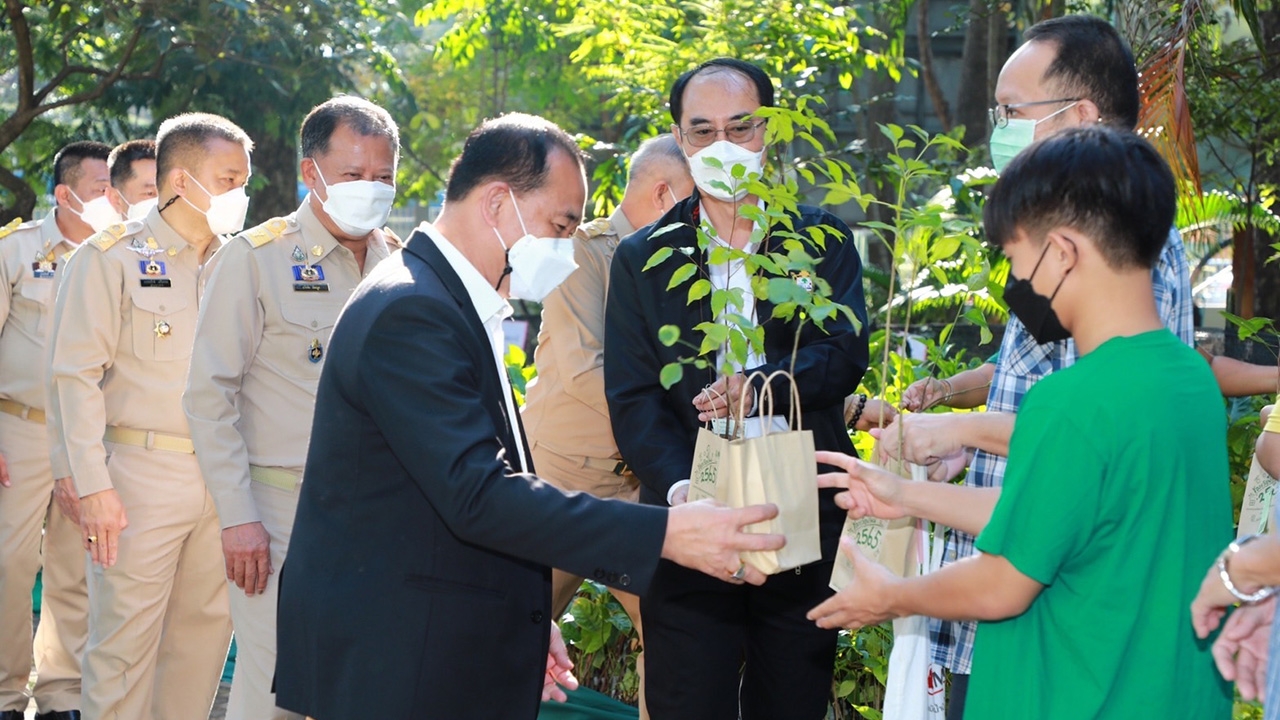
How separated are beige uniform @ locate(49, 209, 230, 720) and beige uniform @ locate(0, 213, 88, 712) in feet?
3.63

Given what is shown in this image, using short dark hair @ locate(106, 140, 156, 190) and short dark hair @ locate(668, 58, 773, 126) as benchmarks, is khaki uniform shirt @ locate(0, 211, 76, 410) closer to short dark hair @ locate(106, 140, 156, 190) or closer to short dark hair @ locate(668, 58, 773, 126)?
short dark hair @ locate(106, 140, 156, 190)

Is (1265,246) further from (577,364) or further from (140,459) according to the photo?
(140,459)

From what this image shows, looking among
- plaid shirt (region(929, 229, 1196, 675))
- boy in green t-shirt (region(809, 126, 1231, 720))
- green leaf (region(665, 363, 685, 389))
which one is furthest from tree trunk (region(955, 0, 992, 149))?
boy in green t-shirt (region(809, 126, 1231, 720))

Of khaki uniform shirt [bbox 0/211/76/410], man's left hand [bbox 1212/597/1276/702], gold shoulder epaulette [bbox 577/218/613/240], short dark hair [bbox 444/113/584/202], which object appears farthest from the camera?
khaki uniform shirt [bbox 0/211/76/410]

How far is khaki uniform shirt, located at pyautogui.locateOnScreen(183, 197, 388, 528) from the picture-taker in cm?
389

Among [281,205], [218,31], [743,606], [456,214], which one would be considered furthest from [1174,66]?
[281,205]

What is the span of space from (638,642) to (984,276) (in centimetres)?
237

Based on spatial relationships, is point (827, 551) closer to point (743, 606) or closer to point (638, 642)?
point (743, 606)

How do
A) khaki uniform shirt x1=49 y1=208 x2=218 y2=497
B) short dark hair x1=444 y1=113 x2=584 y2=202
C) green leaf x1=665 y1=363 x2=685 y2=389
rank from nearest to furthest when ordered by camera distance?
green leaf x1=665 y1=363 x2=685 y2=389, short dark hair x1=444 y1=113 x2=584 y2=202, khaki uniform shirt x1=49 y1=208 x2=218 y2=497

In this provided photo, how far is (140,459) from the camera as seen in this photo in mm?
4480

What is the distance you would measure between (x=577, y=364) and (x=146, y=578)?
1.56 m

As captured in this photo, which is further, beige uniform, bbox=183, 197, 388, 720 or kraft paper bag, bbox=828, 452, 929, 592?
beige uniform, bbox=183, 197, 388, 720

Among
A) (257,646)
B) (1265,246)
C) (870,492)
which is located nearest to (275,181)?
(1265,246)

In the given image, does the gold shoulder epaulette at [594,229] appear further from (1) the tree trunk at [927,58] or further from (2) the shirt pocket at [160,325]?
(1) the tree trunk at [927,58]
